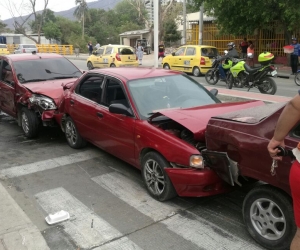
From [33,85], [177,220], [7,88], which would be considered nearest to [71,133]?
[33,85]

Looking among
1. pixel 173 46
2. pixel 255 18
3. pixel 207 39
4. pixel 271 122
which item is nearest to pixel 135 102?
pixel 271 122

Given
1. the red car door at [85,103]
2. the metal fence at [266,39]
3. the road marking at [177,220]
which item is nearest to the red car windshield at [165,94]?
the red car door at [85,103]

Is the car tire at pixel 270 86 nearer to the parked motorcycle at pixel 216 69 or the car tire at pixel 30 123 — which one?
the parked motorcycle at pixel 216 69

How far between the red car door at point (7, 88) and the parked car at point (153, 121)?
2084 millimetres

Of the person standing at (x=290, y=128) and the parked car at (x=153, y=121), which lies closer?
the person standing at (x=290, y=128)

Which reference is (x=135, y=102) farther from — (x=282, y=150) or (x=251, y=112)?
(x=282, y=150)

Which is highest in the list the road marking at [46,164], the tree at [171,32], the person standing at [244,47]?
the tree at [171,32]

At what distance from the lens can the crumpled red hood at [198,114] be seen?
3.96 metres

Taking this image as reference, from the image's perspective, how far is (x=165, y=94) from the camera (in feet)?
16.6

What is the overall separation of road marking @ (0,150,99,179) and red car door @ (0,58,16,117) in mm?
2396

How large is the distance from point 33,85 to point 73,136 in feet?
5.50

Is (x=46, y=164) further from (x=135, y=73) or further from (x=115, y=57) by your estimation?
(x=115, y=57)

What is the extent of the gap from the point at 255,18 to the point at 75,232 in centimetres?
1851

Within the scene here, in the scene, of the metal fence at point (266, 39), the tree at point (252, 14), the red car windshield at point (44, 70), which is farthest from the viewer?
the metal fence at point (266, 39)
